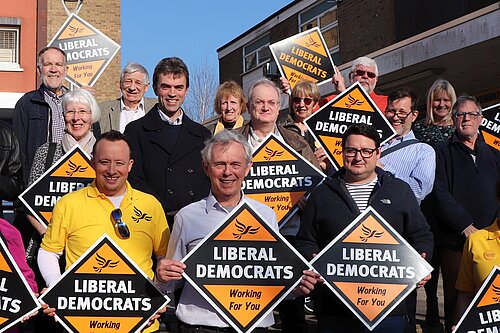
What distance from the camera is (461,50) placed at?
39.8 feet

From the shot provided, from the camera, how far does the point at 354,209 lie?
15.6 feet

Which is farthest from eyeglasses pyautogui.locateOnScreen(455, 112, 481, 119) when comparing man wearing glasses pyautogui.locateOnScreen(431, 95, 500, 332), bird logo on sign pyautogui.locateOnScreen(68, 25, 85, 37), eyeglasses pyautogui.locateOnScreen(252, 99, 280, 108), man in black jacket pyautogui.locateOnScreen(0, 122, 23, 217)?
bird logo on sign pyautogui.locateOnScreen(68, 25, 85, 37)

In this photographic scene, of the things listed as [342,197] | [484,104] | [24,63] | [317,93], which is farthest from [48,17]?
[342,197]

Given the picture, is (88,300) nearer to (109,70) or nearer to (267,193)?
(267,193)

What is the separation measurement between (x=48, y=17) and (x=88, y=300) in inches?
814

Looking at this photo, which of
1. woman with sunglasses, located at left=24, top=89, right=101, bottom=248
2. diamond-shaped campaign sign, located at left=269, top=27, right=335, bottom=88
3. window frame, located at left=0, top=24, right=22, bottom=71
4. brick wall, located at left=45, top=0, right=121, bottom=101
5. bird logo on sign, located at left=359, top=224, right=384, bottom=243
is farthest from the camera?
brick wall, located at left=45, top=0, right=121, bottom=101

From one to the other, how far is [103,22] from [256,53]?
7092 millimetres

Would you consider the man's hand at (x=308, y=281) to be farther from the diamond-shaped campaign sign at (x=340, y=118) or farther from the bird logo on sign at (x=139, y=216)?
the diamond-shaped campaign sign at (x=340, y=118)

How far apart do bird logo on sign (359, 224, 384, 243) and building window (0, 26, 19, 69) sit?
19.4 metres

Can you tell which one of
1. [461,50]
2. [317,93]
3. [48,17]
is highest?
[48,17]

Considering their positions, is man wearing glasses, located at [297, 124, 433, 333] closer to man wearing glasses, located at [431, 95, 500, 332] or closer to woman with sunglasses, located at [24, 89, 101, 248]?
man wearing glasses, located at [431, 95, 500, 332]

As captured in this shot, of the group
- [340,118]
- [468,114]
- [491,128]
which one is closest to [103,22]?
[340,118]

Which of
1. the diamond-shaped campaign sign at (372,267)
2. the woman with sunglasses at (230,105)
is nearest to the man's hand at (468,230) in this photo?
the diamond-shaped campaign sign at (372,267)

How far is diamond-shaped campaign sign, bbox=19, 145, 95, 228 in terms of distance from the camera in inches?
211
